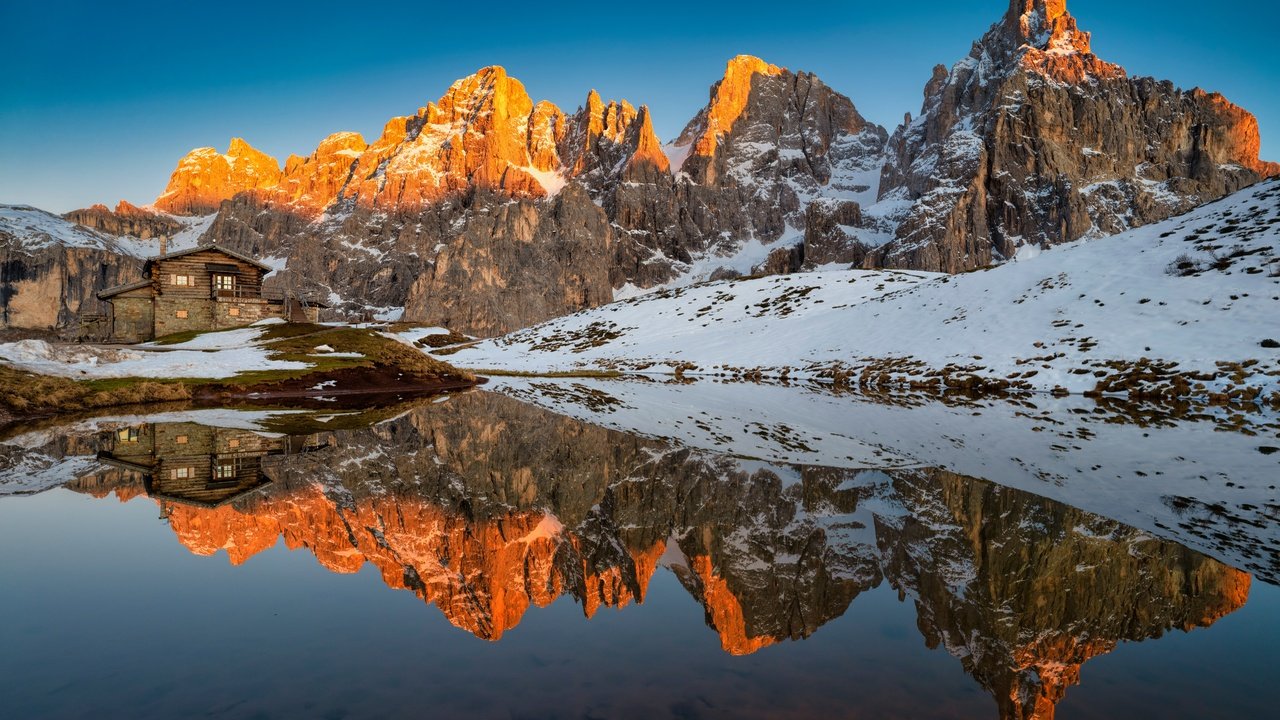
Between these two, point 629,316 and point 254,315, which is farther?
point 629,316

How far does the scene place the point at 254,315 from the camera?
6638 centimetres

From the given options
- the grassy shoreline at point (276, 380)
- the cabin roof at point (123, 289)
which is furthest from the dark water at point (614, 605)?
the cabin roof at point (123, 289)

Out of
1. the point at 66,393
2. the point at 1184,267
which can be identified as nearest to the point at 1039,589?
the point at 66,393

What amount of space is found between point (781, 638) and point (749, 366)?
4820 centimetres

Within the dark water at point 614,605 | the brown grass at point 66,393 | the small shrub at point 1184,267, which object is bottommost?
the brown grass at point 66,393

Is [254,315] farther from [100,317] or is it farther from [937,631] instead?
[937,631]

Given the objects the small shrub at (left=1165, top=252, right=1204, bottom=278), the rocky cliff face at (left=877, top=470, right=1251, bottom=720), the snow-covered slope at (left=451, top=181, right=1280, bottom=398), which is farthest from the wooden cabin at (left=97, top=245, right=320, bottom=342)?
the small shrub at (left=1165, top=252, right=1204, bottom=278)

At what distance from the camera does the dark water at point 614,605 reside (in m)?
4.58

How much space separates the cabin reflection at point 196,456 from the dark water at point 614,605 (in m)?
0.19

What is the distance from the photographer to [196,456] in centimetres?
1436

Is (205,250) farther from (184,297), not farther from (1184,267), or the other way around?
(1184,267)

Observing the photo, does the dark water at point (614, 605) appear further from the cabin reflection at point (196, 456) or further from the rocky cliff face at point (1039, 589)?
the cabin reflection at point (196, 456)

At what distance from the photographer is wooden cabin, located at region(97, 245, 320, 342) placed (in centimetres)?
6125

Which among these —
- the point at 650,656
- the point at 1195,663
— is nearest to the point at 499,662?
the point at 650,656
